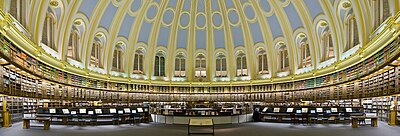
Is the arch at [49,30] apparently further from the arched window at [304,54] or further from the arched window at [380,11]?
the arched window at [304,54]

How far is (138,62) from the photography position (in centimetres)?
3575

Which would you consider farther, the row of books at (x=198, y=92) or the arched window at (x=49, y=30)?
the arched window at (x=49, y=30)

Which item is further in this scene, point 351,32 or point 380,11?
point 351,32

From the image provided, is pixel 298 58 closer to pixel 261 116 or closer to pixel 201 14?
pixel 201 14

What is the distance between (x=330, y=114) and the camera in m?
16.8

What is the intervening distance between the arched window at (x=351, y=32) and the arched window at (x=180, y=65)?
19.4 metres

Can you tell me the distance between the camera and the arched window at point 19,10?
1672cm

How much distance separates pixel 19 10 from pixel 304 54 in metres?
24.1

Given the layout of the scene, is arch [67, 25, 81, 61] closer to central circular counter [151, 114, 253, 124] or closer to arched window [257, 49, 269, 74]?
central circular counter [151, 114, 253, 124]

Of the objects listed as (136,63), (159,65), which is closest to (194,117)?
(136,63)

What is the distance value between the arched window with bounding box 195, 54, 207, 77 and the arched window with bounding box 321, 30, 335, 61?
14.3 metres

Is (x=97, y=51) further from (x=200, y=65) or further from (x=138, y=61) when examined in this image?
(x=200, y=65)

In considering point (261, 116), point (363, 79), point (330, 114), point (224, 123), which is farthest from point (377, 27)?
point (224, 123)

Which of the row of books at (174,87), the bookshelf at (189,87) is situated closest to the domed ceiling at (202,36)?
the row of books at (174,87)
